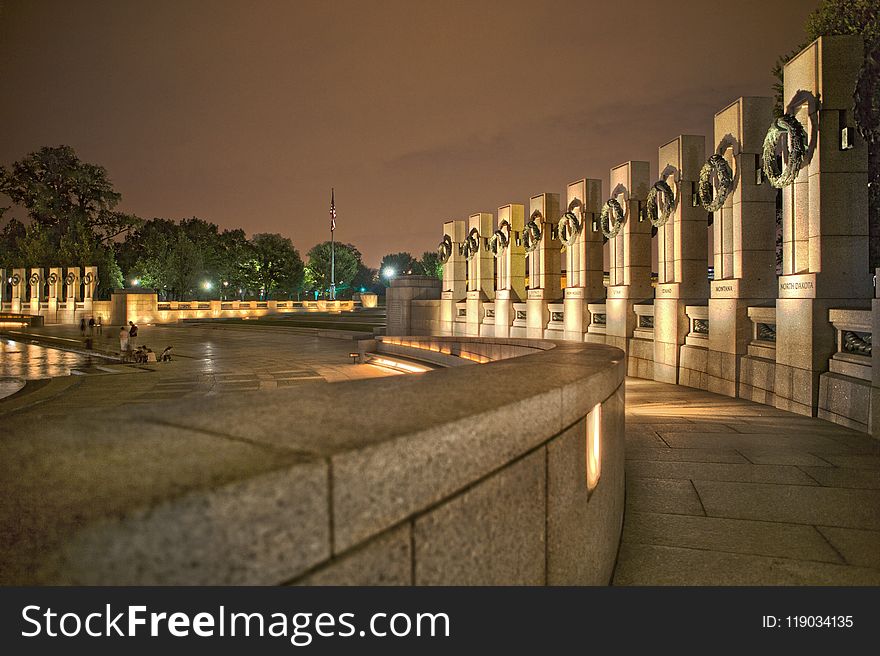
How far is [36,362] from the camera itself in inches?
944

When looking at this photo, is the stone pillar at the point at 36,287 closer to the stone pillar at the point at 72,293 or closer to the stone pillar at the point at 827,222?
the stone pillar at the point at 72,293

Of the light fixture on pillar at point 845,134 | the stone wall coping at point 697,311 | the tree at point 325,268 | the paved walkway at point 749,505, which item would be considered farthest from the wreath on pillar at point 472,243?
the tree at point 325,268

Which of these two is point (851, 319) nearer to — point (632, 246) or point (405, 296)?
point (632, 246)

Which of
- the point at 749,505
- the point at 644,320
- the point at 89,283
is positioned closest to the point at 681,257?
the point at 644,320

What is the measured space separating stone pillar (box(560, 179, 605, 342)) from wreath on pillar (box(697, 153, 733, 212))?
5.64m

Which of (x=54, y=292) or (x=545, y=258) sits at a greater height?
A: (x=54, y=292)

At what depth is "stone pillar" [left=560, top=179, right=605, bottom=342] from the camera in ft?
60.5

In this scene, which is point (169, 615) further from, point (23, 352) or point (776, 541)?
point (23, 352)

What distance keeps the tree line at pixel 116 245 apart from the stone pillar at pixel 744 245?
210ft

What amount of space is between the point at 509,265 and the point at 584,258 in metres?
4.70

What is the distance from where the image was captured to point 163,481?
148 centimetres

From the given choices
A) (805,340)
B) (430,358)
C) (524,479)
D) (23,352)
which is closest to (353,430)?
(524,479)

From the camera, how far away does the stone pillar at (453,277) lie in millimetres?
27281

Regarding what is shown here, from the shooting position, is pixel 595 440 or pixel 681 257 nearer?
pixel 595 440
